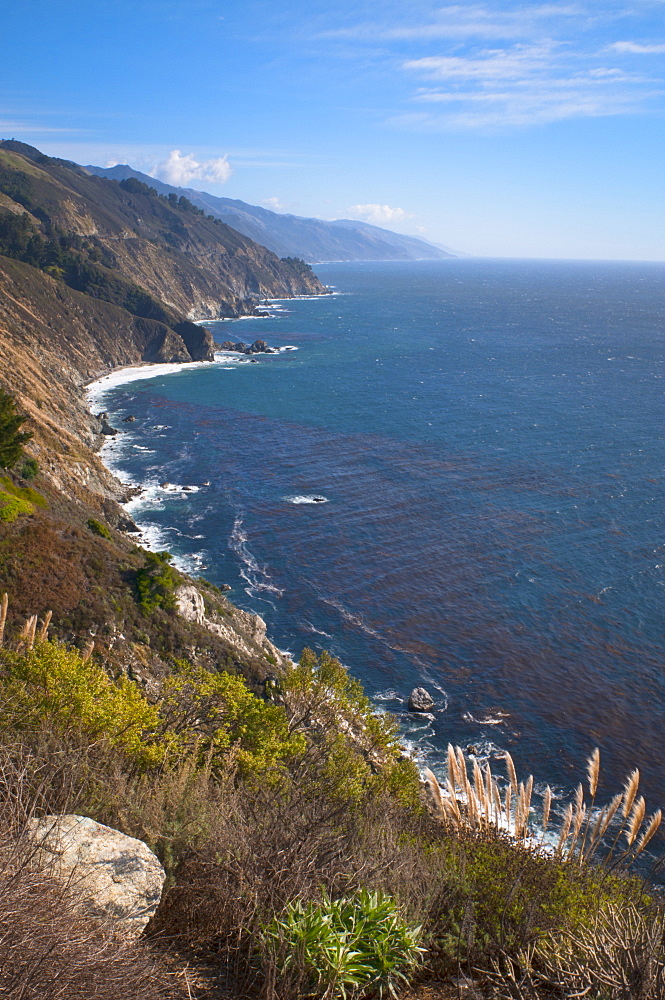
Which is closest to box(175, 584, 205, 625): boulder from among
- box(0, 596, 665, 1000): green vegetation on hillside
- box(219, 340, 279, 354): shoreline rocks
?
box(0, 596, 665, 1000): green vegetation on hillside

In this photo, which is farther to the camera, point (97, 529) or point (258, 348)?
point (258, 348)

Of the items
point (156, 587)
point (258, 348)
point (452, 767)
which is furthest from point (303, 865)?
point (258, 348)

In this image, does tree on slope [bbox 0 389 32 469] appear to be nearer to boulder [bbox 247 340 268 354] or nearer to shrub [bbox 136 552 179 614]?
shrub [bbox 136 552 179 614]

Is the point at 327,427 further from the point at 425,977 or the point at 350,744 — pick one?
the point at 425,977

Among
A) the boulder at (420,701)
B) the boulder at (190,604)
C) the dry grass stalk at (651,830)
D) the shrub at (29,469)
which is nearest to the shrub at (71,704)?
the dry grass stalk at (651,830)

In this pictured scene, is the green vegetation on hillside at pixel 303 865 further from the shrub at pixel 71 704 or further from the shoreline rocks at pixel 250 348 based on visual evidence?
the shoreline rocks at pixel 250 348

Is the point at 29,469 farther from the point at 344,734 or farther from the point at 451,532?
the point at 451,532
